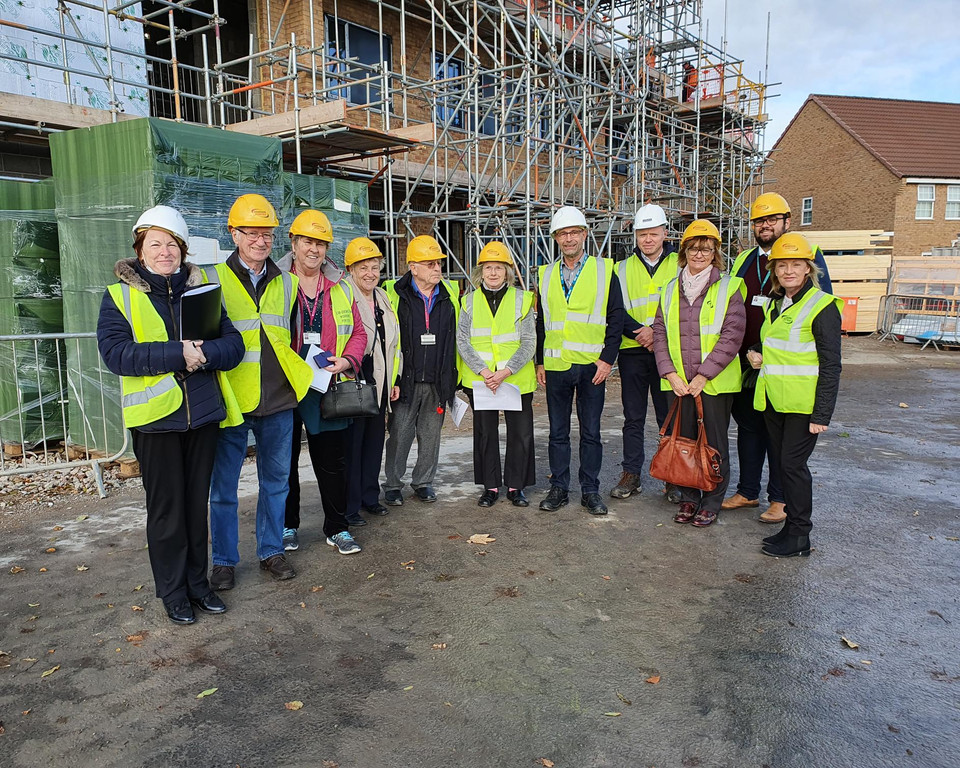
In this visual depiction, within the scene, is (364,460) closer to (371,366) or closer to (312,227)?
(371,366)

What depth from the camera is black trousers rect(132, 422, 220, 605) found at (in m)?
3.55

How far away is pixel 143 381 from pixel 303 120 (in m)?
6.30

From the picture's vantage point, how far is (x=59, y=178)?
22.6 feet

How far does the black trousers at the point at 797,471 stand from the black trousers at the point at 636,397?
120cm

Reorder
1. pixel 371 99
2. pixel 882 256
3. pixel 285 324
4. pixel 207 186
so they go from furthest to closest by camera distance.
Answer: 1. pixel 882 256
2. pixel 371 99
3. pixel 207 186
4. pixel 285 324

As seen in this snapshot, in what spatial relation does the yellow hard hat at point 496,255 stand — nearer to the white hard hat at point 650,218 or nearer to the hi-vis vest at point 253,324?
the white hard hat at point 650,218

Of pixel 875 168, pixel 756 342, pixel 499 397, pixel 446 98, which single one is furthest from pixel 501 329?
pixel 875 168

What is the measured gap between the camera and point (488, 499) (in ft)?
18.5

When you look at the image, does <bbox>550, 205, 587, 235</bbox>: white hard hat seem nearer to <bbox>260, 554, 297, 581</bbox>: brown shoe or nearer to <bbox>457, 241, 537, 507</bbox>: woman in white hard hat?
<bbox>457, 241, 537, 507</bbox>: woman in white hard hat

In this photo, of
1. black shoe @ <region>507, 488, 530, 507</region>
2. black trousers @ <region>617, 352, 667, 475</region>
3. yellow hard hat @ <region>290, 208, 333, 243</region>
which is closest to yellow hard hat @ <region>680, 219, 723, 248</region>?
black trousers @ <region>617, 352, 667, 475</region>

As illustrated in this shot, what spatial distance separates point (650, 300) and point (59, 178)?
5.74 m

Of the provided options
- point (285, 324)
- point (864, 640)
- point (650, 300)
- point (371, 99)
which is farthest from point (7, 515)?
point (371, 99)

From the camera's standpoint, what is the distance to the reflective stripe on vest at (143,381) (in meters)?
3.41

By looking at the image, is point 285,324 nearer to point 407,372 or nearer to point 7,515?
point 407,372
